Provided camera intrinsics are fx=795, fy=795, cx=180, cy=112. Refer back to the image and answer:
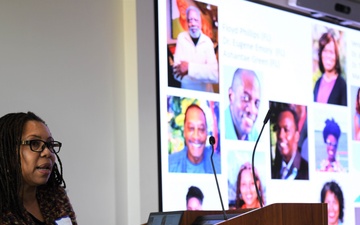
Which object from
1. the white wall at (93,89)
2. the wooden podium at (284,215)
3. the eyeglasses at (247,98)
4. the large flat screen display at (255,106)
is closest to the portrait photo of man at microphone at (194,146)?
the large flat screen display at (255,106)

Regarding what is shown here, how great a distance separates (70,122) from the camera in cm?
446

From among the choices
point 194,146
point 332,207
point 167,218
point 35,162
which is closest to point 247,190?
point 194,146

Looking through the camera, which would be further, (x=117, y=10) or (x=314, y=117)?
(x=314, y=117)

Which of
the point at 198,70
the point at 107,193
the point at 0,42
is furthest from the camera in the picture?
the point at 198,70

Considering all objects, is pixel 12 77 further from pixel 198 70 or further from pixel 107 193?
pixel 198 70

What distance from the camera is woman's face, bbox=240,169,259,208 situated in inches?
206

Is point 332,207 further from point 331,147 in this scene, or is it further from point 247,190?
point 247,190

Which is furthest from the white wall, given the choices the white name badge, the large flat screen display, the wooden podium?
the wooden podium

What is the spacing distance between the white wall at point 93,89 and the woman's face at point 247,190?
2.47 ft

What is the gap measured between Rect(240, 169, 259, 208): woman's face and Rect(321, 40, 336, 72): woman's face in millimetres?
1252

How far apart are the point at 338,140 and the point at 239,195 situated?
4.03 ft

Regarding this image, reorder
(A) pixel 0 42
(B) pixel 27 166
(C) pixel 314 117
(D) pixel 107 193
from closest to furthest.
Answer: (B) pixel 27 166 → (A) pixel 0 42 → (D) pixel 107 193 → (C) pixel 314 117

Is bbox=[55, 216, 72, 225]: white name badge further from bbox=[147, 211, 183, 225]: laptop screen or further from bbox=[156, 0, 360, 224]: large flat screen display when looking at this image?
bbox=[156, 0, 360, 224]: large flat screen display

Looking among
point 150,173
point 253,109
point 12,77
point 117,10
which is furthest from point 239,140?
point 12,77
